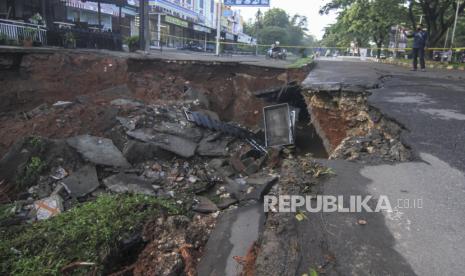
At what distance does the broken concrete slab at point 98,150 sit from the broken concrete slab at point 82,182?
35 centimetres

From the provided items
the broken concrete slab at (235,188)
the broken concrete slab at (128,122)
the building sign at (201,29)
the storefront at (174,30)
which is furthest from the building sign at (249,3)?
the building sign at (201,29)

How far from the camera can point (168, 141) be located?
8188 mm

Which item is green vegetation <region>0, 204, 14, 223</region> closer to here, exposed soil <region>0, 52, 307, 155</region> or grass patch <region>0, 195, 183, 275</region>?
grass patch <region>0, 195, 183, 275</region>

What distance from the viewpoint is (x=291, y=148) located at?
864cm

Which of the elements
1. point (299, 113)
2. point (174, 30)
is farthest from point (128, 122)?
point (174, 30)

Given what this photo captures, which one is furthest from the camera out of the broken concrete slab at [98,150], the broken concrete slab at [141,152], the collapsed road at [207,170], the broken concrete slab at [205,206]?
the broken concrete slab at [141,152]

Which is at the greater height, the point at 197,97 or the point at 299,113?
the point at 197,97

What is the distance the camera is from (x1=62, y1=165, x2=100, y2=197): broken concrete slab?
621cm

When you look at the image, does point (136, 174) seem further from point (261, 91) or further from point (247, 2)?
point (247, 2)

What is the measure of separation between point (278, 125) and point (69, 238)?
19.3ft

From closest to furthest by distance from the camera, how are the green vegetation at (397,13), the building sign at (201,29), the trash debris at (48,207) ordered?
1. the trash debris at (48,207)
2. the green vegetation at (397,13)
3. the building sign at (201,29)

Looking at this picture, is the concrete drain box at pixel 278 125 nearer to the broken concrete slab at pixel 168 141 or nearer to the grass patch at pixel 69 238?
the broken concrete slab at pixel 168 141

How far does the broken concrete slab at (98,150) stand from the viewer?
23.3 ft

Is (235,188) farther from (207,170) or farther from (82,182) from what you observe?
(82,182)
